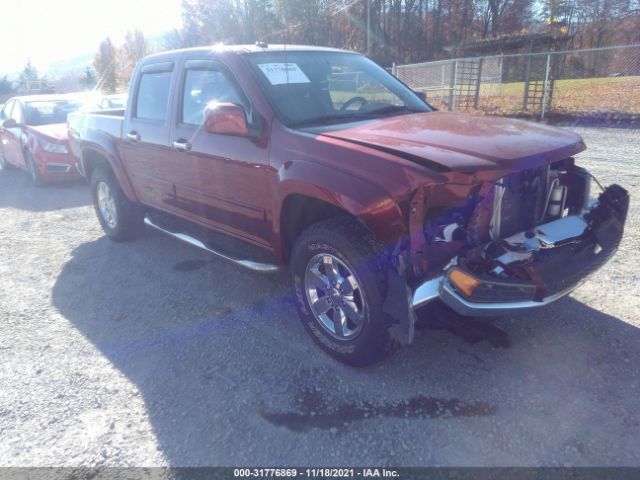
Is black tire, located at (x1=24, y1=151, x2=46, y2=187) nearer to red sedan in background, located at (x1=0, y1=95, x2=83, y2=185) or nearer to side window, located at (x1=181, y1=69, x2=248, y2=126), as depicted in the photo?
red sedan in background, located at (x1=0, y1=95, x2=83, y2=185)

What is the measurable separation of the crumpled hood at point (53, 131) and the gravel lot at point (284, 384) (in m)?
5.28

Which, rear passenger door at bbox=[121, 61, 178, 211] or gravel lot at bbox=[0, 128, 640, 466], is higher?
rear passenger door at bbox=[121, 61, 178, 211]

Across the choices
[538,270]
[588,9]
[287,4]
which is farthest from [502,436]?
[287,4]

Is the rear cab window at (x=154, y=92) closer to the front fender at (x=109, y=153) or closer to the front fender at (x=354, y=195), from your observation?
the front fender at (x=109, y=153)

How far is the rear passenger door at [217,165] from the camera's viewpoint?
3.59 meters

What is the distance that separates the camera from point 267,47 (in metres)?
4.07

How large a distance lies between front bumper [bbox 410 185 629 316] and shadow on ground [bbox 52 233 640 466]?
0.48 metres

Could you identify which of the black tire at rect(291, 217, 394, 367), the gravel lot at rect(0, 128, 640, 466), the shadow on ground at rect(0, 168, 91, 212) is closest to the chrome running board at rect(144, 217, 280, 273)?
the black tire at rect(291, 217, 394, 367)

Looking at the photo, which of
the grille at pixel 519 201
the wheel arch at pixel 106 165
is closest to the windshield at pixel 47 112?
the wheel arch at pixel 106 165

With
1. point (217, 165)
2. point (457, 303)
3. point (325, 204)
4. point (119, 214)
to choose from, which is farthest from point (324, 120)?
point (119, 214)

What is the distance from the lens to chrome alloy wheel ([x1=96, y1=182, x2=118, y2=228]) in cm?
574

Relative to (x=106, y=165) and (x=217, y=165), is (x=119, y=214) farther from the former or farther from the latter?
(x=217, y=165)

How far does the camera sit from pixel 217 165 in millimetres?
3861

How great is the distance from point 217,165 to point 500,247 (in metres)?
2.19
